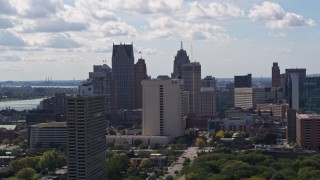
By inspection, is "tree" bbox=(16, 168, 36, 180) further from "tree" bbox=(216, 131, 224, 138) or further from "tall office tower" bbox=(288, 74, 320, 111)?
"tall office tower" bbox=(288, 74, 320, 111)

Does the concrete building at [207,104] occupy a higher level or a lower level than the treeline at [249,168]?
higher

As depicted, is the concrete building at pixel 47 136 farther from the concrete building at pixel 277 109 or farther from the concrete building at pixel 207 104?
the concrete building at pixel 277 109

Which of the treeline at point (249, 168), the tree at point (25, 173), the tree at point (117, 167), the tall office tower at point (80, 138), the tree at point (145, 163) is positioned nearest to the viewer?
the tall office tower at point (80, 138)

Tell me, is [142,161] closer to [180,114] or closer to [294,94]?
[180,114]

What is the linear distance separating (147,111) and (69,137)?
30772 millimetres

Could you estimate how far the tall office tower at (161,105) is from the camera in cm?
7138

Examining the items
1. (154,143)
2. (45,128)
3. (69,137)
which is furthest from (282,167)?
(45,128)

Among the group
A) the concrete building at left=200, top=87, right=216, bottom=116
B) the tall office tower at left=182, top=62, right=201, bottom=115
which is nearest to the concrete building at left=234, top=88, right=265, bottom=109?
the concrete building at left=200, top=87, right=216, bottom=116

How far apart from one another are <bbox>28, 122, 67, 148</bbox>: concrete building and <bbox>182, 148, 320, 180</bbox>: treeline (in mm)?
20738

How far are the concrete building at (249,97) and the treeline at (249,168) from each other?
207ft

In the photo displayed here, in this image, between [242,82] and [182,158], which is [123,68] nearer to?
[242,82]

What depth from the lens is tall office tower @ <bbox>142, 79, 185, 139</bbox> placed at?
71375 mm

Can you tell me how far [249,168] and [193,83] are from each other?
50.0 meters

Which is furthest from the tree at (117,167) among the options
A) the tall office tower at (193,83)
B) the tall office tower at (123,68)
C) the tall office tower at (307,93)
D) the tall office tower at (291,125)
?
the tall office tower at (123,68)
